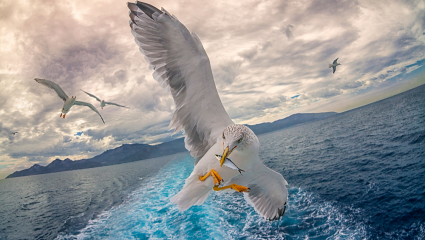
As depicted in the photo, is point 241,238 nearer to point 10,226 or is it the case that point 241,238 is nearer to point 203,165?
point 203,165

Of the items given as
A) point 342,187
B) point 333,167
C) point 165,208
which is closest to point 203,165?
point 165,208

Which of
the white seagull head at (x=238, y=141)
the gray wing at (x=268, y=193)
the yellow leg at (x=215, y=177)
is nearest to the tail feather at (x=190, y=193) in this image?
the yellow leg at (x=215, y=177)

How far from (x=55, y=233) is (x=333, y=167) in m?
19.3

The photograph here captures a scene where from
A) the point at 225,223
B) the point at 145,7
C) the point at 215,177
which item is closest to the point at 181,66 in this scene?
the point at 145,7

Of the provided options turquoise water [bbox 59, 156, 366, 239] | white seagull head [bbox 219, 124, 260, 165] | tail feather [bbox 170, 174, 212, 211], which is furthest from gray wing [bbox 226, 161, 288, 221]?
turquoise water [bbox 59, 156, 366, 239]

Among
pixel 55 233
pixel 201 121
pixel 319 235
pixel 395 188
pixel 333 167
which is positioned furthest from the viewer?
pixel 333 167

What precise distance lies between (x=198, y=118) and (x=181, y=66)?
1.25m

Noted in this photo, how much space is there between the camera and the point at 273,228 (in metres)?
7.64

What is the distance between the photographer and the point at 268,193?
16.0ft

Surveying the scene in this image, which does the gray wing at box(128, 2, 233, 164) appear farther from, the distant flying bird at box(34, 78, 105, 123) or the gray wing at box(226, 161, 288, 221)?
the distant flying bird at box(34, 78, 105, 123)

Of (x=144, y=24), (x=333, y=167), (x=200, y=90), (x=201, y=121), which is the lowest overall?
(x=333, y=167)

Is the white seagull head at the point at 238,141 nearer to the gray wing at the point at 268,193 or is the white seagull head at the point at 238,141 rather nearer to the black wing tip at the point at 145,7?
the gray wing at the point at 268,193

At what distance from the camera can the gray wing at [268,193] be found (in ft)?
15.0

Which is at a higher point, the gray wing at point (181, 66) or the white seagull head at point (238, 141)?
the gray wing at point (181, 66)
